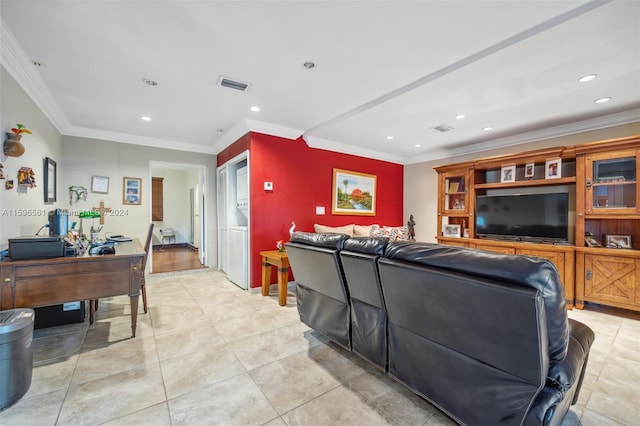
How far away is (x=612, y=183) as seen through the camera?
324cm

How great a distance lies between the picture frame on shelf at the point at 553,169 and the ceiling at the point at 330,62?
0.52 m

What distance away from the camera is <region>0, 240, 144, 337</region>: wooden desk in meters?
1.96

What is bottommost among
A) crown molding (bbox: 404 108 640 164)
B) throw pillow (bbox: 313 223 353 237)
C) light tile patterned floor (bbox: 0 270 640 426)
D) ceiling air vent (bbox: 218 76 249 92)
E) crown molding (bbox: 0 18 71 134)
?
light tile patterned floor (bbox: 0 270 640 426)

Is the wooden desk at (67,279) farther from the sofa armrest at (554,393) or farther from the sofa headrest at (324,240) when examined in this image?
the sofa armrest at (554,393)

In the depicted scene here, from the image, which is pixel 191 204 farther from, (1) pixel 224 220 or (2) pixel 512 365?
(2) pixel 512 365

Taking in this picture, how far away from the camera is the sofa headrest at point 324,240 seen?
197cm

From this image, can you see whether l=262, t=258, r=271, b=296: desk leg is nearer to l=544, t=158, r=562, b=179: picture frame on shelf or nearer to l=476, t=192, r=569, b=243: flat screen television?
l=476, t=192, r=569, b=243: flat screen television

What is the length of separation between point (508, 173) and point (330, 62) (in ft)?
11.7

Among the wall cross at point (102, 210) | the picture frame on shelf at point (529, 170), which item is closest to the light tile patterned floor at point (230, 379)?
the picture frame on shelf at point (529, 170)

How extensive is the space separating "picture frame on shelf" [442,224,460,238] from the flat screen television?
1.25ft

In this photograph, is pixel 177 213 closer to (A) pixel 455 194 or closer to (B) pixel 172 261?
(B) pixel 172 261

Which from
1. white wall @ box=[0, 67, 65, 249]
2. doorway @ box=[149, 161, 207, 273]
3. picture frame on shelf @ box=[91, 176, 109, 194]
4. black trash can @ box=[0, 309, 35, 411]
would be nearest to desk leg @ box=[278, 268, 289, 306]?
black trash can @ box=[0, 309, 35, 411]

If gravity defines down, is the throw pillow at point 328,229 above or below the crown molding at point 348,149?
below

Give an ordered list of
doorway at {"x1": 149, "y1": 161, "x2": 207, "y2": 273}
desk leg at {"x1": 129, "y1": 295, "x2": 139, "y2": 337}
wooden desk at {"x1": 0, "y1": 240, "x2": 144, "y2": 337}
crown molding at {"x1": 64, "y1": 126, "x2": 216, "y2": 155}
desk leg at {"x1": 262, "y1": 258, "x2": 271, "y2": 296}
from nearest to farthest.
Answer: wooden desk at {"x1": 0, "y1": 240, "x2": 144, "y2": 337} → desk leg at {"x1": 129, "y1": 295, "x2": 139, "y2": 337} → desk leg at {"x1": 262, "y1": 258, "x2": 271, "y2": 296} → crown molding at {"x1": 64, "y1": 126, "x2": 216, "y2": 155} → doorway at {"x1": 149, "y1": 161, "x2": 207, "y2": 273}
